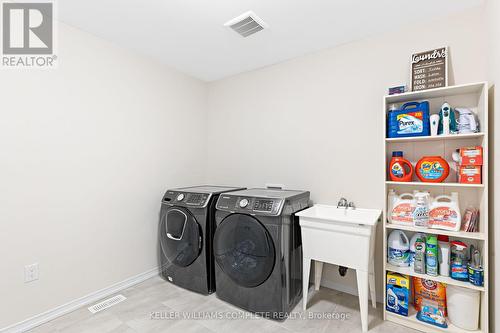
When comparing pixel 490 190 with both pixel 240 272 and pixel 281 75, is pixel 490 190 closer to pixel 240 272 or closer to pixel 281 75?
pixel 240 272

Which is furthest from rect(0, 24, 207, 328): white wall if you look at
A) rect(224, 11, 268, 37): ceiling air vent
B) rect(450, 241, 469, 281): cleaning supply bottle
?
rect(450, 241, 469, 281): cleaning supply bottle

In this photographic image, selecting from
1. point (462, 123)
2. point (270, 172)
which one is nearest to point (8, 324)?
point (270, 172)

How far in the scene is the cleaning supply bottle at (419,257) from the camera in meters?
1.70

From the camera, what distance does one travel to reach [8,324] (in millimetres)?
1631

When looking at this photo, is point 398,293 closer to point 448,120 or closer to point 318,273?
point 318,273

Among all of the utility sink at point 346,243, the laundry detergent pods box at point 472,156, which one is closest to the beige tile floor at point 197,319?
the utility sink at point 346,243

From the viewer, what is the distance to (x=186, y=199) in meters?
2.28

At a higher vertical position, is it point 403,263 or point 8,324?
point 403,263

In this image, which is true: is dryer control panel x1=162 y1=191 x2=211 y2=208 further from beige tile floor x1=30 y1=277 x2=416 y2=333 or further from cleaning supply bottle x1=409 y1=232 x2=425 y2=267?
cleaning supply bottle x1=409 y1=232 x2=425 y2=267

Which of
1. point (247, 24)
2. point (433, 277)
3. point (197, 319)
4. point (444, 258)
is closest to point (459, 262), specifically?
point (444, 258)

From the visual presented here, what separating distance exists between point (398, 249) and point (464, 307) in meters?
0.46

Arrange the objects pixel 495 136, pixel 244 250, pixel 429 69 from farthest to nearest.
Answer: pixel 244 250 < pixel 429 69 < pixel 495 136

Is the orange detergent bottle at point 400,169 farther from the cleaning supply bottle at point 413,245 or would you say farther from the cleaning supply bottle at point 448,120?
the cleaning supply bottle at point 413,245

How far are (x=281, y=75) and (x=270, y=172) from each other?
3.43 ft
